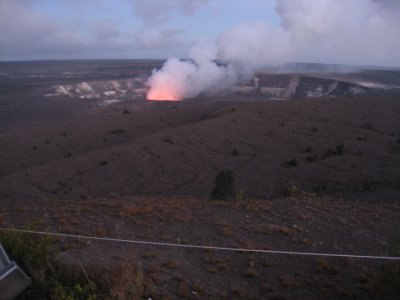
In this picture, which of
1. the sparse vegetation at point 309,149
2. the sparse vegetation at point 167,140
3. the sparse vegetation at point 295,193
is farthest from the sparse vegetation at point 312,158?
the sparse vegetation at point 167,140

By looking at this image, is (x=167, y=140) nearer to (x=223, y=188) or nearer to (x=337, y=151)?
(x=337, y=151)

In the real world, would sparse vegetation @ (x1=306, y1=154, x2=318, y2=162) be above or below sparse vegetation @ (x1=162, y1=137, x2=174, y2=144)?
above

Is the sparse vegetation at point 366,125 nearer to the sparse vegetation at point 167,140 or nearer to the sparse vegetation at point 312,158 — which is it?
the sparse vegetation at point 312,158

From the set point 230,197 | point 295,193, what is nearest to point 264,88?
point 230,197

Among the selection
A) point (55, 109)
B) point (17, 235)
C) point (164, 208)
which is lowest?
point (55, 109)

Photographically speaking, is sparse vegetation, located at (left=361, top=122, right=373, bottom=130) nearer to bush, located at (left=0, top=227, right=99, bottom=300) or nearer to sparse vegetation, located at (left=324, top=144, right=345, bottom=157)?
sparse vegetation, located at (left=324, top=144, right=345, bottom=157)

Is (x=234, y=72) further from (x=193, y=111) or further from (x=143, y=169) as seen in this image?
(x=143, y=169)

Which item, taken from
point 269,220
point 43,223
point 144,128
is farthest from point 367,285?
point 144,128

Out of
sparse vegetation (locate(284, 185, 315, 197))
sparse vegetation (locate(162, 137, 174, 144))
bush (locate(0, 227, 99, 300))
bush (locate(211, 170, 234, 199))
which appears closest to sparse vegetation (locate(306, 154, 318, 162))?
bush (locate(211, 170, 234, 199))
